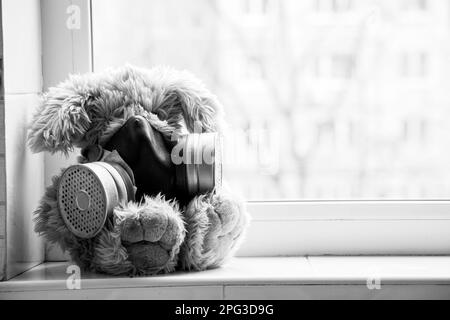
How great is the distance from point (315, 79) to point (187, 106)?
29cm

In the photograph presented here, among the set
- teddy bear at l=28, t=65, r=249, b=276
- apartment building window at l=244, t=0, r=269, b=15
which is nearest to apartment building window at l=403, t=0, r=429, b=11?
apartment building window at l=244, t=0, r=269, b=15

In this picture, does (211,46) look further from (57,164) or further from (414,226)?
(414,226)

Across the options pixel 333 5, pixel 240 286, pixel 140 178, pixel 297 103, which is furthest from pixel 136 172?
pixel 333 5

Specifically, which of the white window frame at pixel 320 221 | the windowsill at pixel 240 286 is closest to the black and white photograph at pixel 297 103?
the white window frame at pixel 320 221

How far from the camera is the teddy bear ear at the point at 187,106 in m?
1.26

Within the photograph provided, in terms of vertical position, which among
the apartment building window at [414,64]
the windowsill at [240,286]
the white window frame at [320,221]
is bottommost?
the windowsill at [240,286]

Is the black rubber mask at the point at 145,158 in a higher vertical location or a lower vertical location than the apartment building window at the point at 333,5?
lower

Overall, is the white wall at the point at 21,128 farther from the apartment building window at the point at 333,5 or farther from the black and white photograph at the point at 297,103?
the apartment building window at the point at 333,5

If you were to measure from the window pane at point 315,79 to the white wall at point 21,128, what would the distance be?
0.42 ft

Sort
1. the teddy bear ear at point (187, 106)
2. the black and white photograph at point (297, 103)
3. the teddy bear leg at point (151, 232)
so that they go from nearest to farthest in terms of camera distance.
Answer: the teddy bear leg at point (151, 232) < the teddy bear ear at point (187, 106) < the black and white photograph at point (297, 103)

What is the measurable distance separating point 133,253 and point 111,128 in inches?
8.1

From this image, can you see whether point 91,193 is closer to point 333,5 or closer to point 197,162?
point 197,162

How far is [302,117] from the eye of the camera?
1.44 m

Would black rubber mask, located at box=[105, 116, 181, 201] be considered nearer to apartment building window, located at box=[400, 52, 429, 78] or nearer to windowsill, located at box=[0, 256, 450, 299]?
windowsill, located at box=[0, 256, 450, 299]
